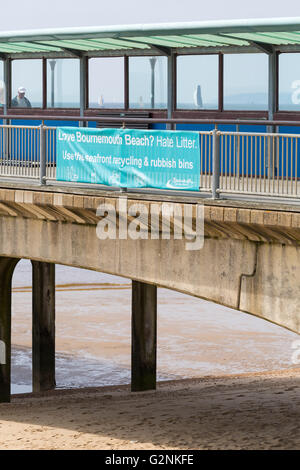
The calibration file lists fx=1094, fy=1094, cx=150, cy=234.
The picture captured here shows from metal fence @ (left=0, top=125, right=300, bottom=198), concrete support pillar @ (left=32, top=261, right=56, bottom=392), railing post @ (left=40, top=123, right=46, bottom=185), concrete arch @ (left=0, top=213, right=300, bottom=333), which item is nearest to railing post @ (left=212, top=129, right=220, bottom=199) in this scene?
metal fence @ (left=0, top=125, right=300, bottom=198)

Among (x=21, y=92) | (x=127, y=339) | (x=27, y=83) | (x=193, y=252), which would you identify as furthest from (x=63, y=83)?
(x=127, y=339)

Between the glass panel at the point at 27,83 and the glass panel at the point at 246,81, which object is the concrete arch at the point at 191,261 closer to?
the glass panel at the point at 246,81

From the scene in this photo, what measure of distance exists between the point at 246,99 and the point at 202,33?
5.38 feet

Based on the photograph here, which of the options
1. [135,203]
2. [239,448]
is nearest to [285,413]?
[239,448]

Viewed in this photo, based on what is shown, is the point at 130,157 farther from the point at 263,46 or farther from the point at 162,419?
the point at 162,419

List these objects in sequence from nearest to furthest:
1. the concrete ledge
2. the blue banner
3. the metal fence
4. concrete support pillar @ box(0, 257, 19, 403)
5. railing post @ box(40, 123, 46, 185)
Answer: the concrete ledge, the metal fence, the blue banner, railing post @ box(40, 123, 46, 185), concrete support pillar @ box(0, 257, 19, 403)

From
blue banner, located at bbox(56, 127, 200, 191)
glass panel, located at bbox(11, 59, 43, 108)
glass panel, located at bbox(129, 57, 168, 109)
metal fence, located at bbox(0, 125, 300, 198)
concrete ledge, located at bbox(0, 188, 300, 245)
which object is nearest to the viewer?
concrete ledge, located at bbox(0, 188, 300, 245)

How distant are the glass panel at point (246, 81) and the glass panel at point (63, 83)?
12.0 ft

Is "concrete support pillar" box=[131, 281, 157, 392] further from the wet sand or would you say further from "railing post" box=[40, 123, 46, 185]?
"railing post" box=[40, 123, 46, 185]


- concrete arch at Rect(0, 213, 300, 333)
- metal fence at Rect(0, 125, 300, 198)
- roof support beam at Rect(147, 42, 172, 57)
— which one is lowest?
concrete arch at Rect(0, 213, 300, 333)

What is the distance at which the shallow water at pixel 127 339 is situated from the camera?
26.8m

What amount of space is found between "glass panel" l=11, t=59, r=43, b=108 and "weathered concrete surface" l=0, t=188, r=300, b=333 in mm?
5944

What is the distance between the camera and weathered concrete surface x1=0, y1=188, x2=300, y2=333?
12.9 metres

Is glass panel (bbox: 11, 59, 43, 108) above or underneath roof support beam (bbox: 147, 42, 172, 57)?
underneath
